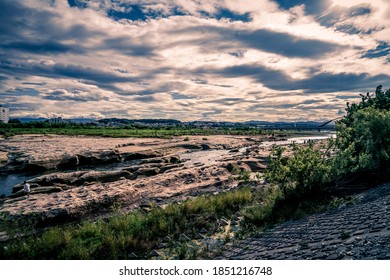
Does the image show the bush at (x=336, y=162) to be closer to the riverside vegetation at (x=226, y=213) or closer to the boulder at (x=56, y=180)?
the riverside vegetation at (x=226, y=213)

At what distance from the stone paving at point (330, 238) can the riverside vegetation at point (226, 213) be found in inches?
50.2

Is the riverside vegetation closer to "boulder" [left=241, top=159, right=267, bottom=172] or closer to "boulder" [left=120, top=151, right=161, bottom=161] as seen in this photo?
"boulder" [left=241, top=159, right=267, bottom=172]

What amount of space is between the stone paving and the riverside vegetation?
4.19 feet

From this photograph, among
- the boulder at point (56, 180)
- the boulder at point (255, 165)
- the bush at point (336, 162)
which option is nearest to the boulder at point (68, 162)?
the boulder at point (56, 180)

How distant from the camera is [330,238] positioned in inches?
319

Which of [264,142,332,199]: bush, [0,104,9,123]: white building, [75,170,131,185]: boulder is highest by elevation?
[0,104,9,123]: white building

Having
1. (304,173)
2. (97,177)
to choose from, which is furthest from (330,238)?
(97,177)

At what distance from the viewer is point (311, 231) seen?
31.1 ft

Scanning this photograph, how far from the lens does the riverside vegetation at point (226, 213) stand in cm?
1085

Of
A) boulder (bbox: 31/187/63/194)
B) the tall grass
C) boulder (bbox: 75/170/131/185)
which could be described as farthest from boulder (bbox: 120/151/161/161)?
the tall grass

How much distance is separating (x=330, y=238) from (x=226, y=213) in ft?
24.6

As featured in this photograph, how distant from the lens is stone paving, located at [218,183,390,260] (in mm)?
6625
